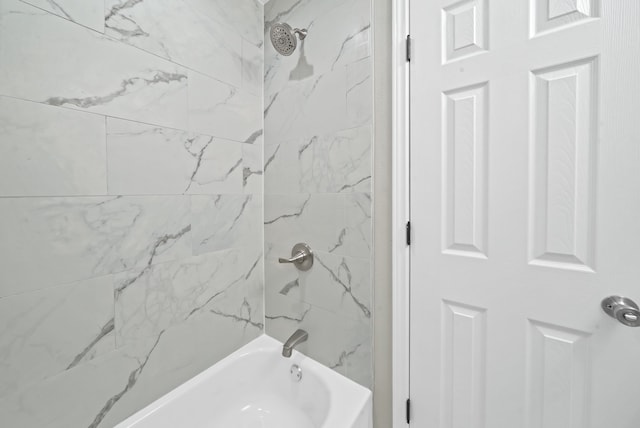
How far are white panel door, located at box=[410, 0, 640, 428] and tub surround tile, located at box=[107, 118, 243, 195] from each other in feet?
2.91

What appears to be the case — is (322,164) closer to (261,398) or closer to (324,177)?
(324,177)

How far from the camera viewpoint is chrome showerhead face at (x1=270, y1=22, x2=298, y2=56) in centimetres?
103

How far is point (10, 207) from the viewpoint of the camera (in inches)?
26.9

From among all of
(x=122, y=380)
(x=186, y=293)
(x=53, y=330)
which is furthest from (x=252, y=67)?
(x=122, y=380)

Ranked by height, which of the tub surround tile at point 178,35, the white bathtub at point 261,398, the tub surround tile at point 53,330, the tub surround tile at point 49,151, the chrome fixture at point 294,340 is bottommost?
the white bathtub at point 261,398

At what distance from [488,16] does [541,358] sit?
1122mm

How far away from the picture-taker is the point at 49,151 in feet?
2.43

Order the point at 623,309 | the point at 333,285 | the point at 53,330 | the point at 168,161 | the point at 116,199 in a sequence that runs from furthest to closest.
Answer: the point at 333,285, the point at 168,161, the point at 116,199, the point at 53,330, the point at 623,309

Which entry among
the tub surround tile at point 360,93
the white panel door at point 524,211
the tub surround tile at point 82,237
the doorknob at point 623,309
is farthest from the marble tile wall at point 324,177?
the doorknob at point 623,309

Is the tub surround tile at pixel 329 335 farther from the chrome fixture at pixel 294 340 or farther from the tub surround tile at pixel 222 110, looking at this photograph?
the tub surround tile at pixel 222 110

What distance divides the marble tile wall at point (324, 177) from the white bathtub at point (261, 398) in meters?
0.08

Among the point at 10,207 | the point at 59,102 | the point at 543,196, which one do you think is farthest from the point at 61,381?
the point at 543,196

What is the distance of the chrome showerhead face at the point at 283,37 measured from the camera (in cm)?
103

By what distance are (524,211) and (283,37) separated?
115 cm
